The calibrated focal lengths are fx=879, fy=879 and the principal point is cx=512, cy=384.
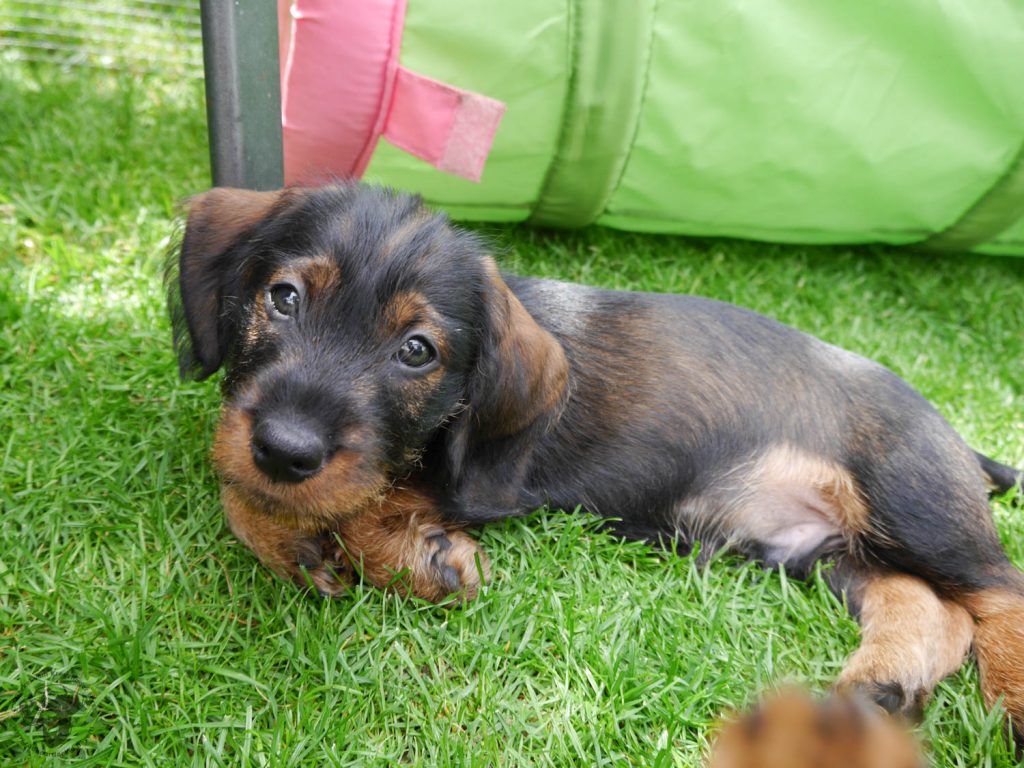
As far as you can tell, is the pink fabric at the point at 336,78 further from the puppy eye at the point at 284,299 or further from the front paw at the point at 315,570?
the front paw at the point at 315,570

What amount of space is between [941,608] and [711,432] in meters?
0.87

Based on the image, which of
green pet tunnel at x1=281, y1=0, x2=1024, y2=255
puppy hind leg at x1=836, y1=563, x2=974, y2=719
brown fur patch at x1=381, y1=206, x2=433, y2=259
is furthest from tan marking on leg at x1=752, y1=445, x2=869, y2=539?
green pet tunnel at x1=281, y1=0, x2=1024, y2=255

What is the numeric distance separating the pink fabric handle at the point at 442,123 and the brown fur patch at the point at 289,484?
168 centimetres

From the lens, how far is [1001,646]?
8.39 feet

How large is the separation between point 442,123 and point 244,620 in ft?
6.60

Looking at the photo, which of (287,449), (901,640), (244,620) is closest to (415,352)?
(287,449)

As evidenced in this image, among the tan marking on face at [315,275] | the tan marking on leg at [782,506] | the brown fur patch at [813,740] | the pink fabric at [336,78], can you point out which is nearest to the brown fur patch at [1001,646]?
the tan marking on leg at [782,506]

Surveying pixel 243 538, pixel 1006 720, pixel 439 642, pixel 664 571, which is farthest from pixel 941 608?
pixel 243 538

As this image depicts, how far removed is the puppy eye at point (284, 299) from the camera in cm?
227

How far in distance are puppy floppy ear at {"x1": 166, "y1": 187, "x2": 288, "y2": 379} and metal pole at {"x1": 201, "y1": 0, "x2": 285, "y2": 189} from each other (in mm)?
375

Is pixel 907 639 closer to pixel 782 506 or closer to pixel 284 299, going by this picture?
pixel 782 506

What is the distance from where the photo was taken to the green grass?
6.81ft

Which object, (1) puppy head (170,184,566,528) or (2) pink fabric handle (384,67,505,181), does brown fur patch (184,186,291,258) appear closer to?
(1) puppy head (170,184,566,528)

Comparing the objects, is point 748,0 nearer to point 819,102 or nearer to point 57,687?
point 819,102
